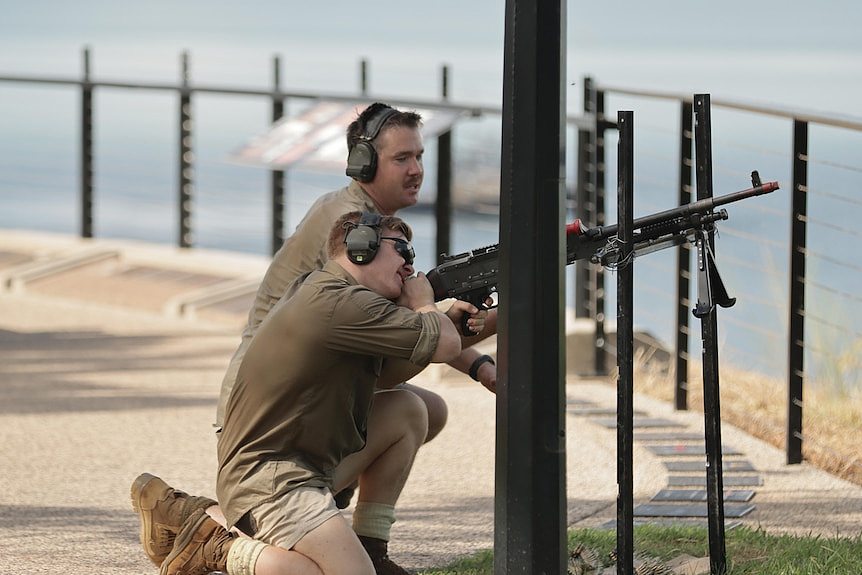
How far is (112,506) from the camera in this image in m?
5.63

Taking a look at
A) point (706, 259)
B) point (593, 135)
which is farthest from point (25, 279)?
point (706, 259)

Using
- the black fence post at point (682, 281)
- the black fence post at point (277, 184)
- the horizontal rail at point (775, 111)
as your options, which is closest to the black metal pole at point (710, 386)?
the horizontal rail at point (775, 111)

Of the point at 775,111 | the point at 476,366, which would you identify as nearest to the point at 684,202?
the point at 775,111

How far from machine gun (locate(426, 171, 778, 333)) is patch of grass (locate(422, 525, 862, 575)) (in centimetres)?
89

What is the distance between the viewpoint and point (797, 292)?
6.16 meters

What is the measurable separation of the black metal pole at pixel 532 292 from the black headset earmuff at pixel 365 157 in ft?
3.53

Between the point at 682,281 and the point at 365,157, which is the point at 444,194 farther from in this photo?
the point at 365,157

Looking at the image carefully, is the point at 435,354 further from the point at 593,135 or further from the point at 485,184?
the point at 485,184

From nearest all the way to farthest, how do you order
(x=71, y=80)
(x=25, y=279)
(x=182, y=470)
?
(x=182, y=470), (x=25, y=279), (x=71, y=80)

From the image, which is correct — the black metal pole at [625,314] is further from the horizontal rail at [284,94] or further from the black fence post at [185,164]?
the black fence post at [185,164]

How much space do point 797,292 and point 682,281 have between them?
4.65ft

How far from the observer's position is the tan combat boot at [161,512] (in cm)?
448

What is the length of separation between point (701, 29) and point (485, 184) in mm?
57800

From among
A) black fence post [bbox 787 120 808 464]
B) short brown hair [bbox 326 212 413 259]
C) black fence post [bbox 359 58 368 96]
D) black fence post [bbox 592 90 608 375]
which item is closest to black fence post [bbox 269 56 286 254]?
black fence post [bbox 359 58 368 96]
